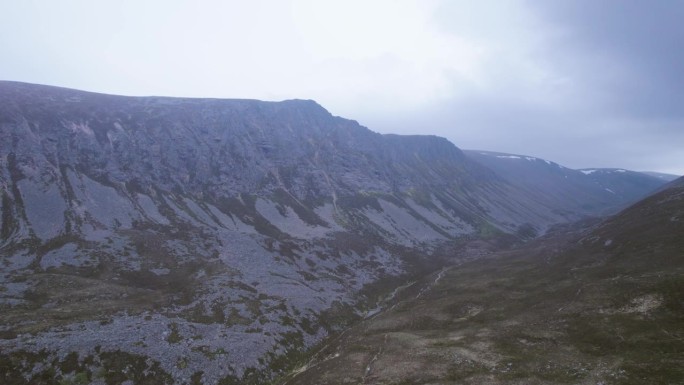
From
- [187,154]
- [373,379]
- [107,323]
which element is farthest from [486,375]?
[187,154]

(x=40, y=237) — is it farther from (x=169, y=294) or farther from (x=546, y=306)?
(x=546, y=306)

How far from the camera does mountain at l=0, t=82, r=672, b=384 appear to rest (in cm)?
5294

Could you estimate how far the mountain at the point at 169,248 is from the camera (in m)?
52.9

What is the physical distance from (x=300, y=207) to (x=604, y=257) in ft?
365

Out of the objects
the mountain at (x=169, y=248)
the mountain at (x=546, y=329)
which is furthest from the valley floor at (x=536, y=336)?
the mountain at (x=169, y=248)

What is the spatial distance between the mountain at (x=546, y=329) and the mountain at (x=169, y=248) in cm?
1467

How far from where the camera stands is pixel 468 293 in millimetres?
81188

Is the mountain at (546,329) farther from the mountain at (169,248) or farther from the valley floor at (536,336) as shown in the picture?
the mountain at (169,248)

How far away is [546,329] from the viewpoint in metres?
50.7

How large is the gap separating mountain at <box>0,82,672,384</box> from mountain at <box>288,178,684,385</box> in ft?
48.1

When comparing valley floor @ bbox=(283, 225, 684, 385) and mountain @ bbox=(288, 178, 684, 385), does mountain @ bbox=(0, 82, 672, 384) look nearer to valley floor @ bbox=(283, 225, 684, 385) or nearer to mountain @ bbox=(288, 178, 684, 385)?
valley floor @ bbox=(283, 225, 684, 385)

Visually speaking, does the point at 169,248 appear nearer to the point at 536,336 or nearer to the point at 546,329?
the point at 536,336

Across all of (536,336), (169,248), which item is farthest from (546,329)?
(169,248)

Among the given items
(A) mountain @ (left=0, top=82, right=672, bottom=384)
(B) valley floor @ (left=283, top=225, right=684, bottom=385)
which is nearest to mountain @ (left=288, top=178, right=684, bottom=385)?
(B) valley floor @ (left=283, top=225, right=684, bottom=385)
